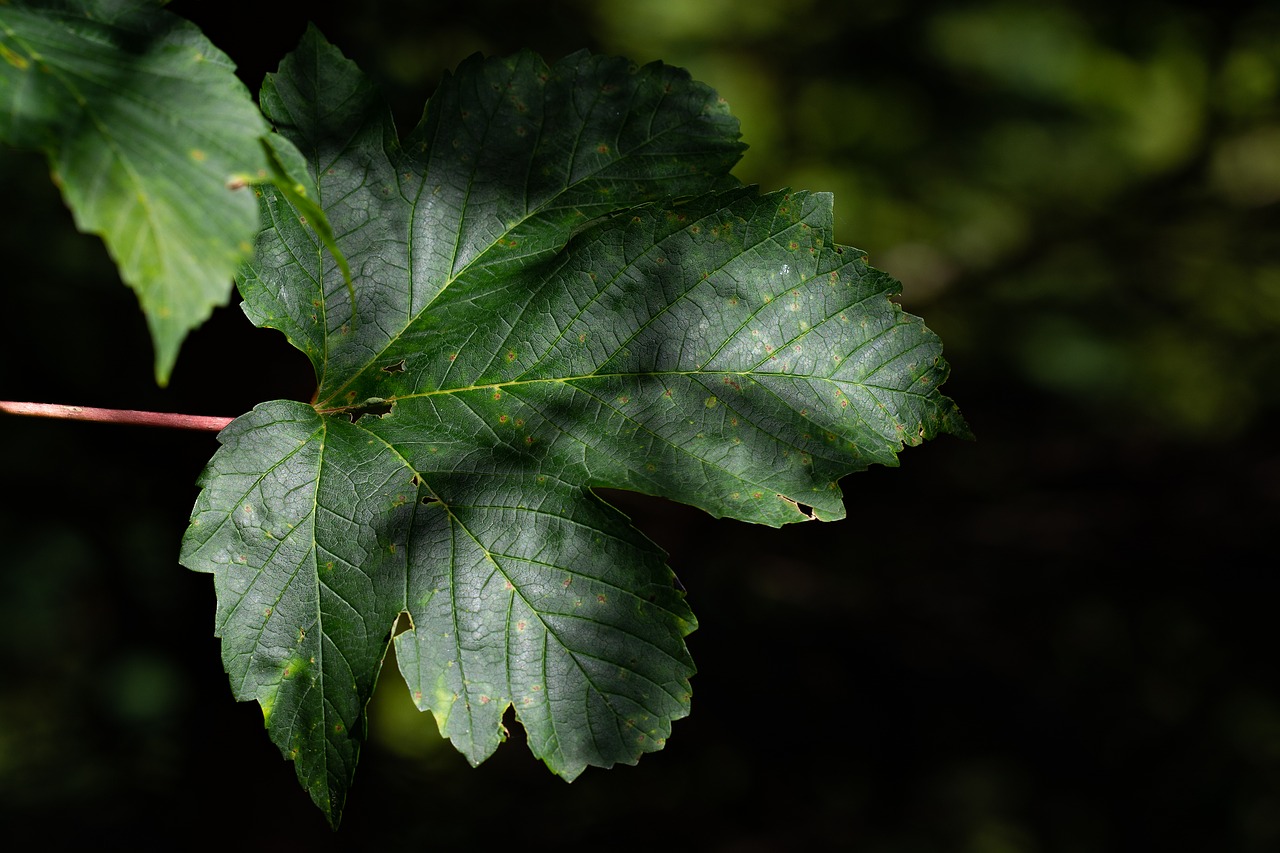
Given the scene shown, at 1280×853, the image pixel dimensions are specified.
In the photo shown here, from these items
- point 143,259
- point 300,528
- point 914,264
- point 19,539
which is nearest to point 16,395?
point 19,539

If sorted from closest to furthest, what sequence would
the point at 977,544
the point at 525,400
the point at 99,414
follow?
1. the point at 99,414
2. the point at 525,400
3. the point at 977,544

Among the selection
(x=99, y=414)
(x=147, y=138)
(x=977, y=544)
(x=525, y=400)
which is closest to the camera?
(x=147, y=138)

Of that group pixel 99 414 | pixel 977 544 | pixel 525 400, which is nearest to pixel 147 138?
pixel 99 414

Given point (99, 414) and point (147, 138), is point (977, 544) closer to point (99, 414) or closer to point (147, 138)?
point (99, 414)

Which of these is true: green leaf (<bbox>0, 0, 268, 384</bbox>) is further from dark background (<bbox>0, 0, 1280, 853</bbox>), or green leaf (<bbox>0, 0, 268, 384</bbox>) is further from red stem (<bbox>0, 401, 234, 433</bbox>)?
dark background (<bbox>0, 0, 1280, 853</bbox>)

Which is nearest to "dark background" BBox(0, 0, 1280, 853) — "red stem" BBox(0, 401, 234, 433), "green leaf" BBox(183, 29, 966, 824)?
"green leaf" BBox(183, 29, 966, 824)

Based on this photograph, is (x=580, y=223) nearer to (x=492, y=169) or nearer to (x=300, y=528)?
(x=492, y=169)

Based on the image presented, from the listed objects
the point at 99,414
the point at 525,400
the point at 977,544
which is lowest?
the point at 99,414

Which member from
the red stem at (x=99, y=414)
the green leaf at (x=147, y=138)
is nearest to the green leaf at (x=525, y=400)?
the red stem at (x=99, y=414)
